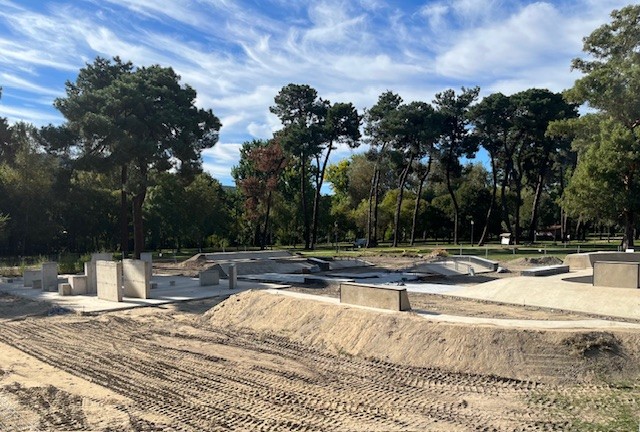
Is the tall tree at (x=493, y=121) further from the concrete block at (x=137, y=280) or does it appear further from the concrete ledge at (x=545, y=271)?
the concrete block at (x=137, y=280)

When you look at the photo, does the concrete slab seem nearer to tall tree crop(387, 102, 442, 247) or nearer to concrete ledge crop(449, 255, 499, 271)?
concrete ledge crop(449, 255, 499, 271)

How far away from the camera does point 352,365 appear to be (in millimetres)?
10008

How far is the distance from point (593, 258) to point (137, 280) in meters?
19.6

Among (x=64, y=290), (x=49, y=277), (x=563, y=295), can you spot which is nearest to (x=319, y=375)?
(x=563, y=295)

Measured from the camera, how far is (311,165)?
206 feet

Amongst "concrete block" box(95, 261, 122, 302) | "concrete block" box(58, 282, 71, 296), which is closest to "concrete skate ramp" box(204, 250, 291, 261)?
"concrete block" box(58, 282, 71, 296)

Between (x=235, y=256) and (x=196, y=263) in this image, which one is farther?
(x=235, y=256)

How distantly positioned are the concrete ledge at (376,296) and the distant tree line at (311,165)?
70.8 feet

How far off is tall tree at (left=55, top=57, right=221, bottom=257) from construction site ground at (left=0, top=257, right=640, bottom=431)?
19.6m

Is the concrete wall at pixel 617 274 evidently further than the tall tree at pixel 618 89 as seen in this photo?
No

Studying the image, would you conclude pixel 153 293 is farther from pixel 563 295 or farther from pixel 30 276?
pixel 563 295

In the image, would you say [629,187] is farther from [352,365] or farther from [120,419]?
[120,419]

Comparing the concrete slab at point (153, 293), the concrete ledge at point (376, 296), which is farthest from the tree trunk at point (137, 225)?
the concrete ledge at point (376, 296)

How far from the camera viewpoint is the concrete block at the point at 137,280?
1852 centimetres
